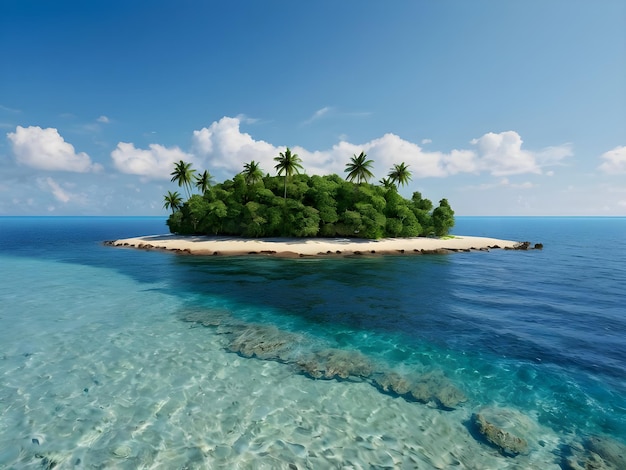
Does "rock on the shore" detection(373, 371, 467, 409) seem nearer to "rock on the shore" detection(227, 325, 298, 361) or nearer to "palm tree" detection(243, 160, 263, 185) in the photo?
"rock on the shore" detection(227, 325, 298, 361)

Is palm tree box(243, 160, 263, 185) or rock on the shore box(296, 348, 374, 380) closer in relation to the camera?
rock on the shore box(296, 348, 374, 380)

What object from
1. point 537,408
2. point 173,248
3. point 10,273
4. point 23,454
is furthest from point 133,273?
point 537,408

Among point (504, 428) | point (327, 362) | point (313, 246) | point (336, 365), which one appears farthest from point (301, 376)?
point (313, 246)

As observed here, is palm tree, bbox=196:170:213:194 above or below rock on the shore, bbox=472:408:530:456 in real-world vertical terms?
above

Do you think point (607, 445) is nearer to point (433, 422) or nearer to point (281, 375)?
point (433, 422)

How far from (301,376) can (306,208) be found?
46340mm

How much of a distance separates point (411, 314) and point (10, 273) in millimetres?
43098

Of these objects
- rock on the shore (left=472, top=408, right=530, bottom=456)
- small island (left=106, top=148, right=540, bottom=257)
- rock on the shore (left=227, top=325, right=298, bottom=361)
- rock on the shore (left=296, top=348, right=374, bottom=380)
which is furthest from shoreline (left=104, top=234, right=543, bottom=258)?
rock on the shore (left=472, top=408, right=530, bottom=456)

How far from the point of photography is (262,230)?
59094 millimetres

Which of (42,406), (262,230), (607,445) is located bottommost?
(607,445)

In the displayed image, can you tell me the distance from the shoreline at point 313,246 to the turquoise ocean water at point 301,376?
2254cm

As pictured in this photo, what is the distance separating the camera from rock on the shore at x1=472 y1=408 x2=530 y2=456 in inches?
315

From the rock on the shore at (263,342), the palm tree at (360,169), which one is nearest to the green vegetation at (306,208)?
the palm tree at (360,169)

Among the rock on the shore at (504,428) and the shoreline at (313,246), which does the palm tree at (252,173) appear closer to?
the shoreline at (313,246)
